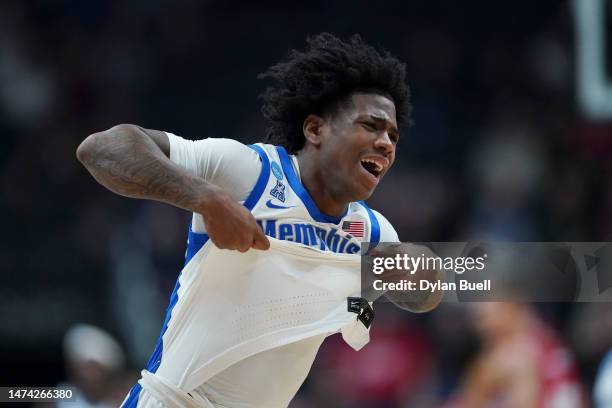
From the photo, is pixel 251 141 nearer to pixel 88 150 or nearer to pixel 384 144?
pixel 384 144

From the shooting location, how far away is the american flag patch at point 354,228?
14.5 feet

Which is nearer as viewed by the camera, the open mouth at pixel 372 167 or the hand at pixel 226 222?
the hand at pixel 226 222

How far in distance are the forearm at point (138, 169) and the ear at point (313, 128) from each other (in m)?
0.94

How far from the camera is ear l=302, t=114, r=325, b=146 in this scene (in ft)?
14.9

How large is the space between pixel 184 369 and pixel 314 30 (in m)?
8.30

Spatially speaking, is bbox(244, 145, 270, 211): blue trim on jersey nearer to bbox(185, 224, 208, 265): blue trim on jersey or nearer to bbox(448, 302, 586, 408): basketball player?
bbox(185, 224, 208, 265): blue trim on jersey

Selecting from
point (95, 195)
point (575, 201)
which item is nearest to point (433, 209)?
point (575, 201)

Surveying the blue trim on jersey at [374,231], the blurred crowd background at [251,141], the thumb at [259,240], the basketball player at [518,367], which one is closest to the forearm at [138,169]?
the thumb at [259,240]

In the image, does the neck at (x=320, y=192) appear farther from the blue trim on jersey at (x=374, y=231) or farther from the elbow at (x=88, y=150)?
the elbow at (x=88, y=150)

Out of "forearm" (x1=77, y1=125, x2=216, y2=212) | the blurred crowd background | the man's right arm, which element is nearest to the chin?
the man's right arm

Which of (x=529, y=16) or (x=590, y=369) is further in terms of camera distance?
(x=529, y=16)

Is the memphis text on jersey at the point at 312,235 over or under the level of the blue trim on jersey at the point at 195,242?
over

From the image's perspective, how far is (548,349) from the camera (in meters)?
8.42

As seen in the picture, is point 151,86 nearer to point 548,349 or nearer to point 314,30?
point 314,30
